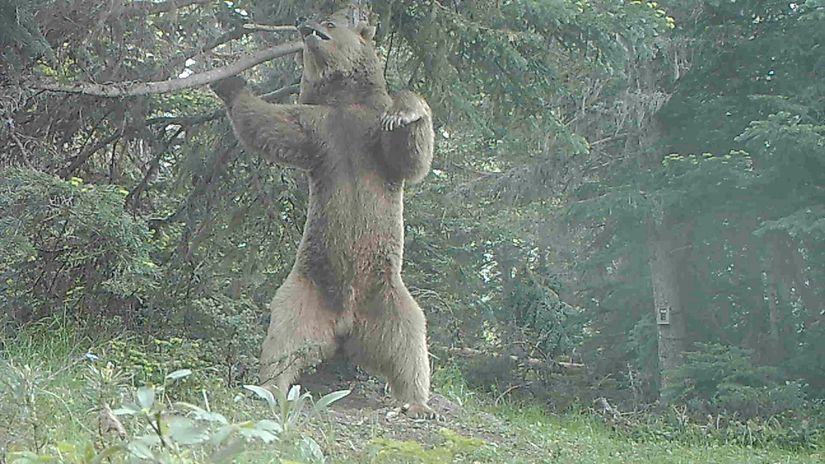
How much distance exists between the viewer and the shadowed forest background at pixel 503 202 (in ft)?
22.0

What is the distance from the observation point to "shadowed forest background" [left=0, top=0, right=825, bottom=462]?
6707 millimetres

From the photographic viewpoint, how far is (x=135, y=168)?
32.4 feet

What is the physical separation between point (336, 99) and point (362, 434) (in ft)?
7.24

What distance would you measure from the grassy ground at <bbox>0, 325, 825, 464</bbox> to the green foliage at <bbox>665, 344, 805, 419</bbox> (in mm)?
2414

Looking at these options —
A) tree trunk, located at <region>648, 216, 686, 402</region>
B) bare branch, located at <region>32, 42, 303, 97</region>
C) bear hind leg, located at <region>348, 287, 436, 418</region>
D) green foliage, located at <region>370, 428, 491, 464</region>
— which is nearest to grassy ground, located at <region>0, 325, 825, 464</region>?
green foliage, located at <region>370, 428, 491, 464</region>

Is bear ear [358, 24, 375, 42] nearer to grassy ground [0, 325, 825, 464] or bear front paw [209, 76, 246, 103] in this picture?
bear front paw [209, 76, 246, 103]

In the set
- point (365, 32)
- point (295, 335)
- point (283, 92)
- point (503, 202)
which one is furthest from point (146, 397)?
point (503, 202)

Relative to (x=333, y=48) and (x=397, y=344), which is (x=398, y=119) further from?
(x=397, y=344)

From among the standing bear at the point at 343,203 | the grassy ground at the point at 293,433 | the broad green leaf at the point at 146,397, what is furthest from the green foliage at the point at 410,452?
the standing bear at the point at 343,203

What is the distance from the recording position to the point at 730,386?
1248 centimetres

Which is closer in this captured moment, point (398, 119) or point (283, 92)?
point (398, 119)

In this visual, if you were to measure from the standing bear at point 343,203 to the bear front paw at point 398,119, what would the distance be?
2.8 inches

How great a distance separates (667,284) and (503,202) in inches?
109

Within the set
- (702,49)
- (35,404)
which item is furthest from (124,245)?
(702,49)
